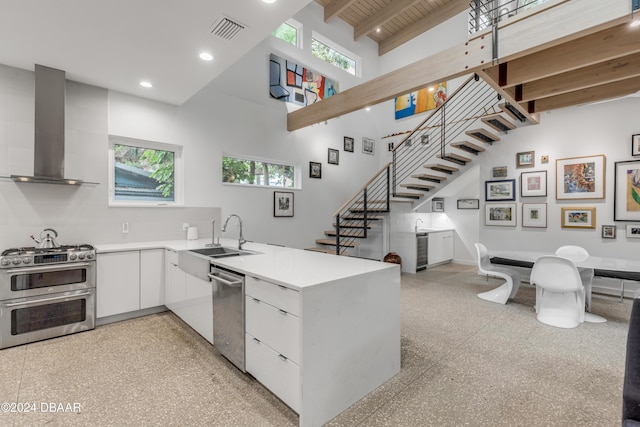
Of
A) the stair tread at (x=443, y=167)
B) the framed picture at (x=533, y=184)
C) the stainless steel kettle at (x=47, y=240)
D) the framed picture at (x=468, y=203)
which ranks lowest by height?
the stainless steel kettle at (x=47, y=240)

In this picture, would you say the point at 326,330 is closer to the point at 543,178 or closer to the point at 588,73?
the point at 588,73

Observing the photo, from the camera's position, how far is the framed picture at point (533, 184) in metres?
4.88

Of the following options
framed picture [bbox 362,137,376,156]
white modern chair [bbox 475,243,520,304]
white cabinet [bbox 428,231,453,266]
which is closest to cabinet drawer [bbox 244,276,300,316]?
white modern chair [bbox 475,243,520,304]

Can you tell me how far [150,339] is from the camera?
113 inches

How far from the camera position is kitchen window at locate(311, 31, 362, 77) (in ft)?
20.8

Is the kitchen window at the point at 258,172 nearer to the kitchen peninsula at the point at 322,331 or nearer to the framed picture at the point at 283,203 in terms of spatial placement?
the framed picture at the point at 283,203

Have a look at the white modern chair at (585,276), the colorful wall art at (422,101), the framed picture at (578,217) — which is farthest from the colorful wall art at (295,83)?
the white modern chair at (585,276)

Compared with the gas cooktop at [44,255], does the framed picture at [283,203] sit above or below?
above

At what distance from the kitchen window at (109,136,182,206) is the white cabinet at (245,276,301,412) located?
2.84 m

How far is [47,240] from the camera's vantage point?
10.4 ft

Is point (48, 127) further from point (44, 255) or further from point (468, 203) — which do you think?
point (468, 203)

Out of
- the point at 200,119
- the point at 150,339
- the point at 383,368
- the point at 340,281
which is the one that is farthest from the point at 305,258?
the point at 200,119

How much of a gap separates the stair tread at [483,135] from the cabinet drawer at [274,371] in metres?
4.72

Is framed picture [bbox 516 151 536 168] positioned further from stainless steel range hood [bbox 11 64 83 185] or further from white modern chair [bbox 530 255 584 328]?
stainless steel range hood [bbox 11 64 83 185]
